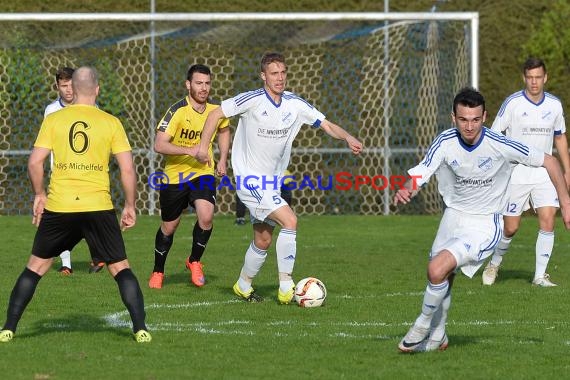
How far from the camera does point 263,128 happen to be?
10586 millimetres

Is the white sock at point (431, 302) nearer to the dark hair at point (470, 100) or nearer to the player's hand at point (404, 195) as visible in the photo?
the player's hand at point (404, 195)

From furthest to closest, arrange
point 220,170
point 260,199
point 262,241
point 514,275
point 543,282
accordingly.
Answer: point 514,275
point 543,282
point 220,170
point 262,241
point 260,199

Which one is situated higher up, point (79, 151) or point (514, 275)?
point (79, 151)

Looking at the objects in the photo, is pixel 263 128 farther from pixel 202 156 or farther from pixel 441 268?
pixel 441 268

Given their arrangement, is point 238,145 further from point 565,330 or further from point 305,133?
point 305,133

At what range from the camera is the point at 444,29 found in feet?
71.6

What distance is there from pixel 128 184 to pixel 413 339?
217 centimetres

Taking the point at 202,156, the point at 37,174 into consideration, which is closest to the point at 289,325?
the point at 202,156

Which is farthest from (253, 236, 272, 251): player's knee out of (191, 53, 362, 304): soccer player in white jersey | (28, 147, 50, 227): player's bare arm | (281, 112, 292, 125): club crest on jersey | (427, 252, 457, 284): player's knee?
(427, 252, 457, 284): player's knee

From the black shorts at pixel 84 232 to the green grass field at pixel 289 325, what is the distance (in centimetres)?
65

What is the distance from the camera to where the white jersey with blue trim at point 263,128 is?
34.7 ft

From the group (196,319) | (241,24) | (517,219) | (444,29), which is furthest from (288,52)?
(196,319)

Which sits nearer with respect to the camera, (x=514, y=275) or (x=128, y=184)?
(x=128, y=184)

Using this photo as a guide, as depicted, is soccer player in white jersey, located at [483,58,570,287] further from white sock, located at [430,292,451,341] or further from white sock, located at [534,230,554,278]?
white sock, located at [430,292,451,341]
